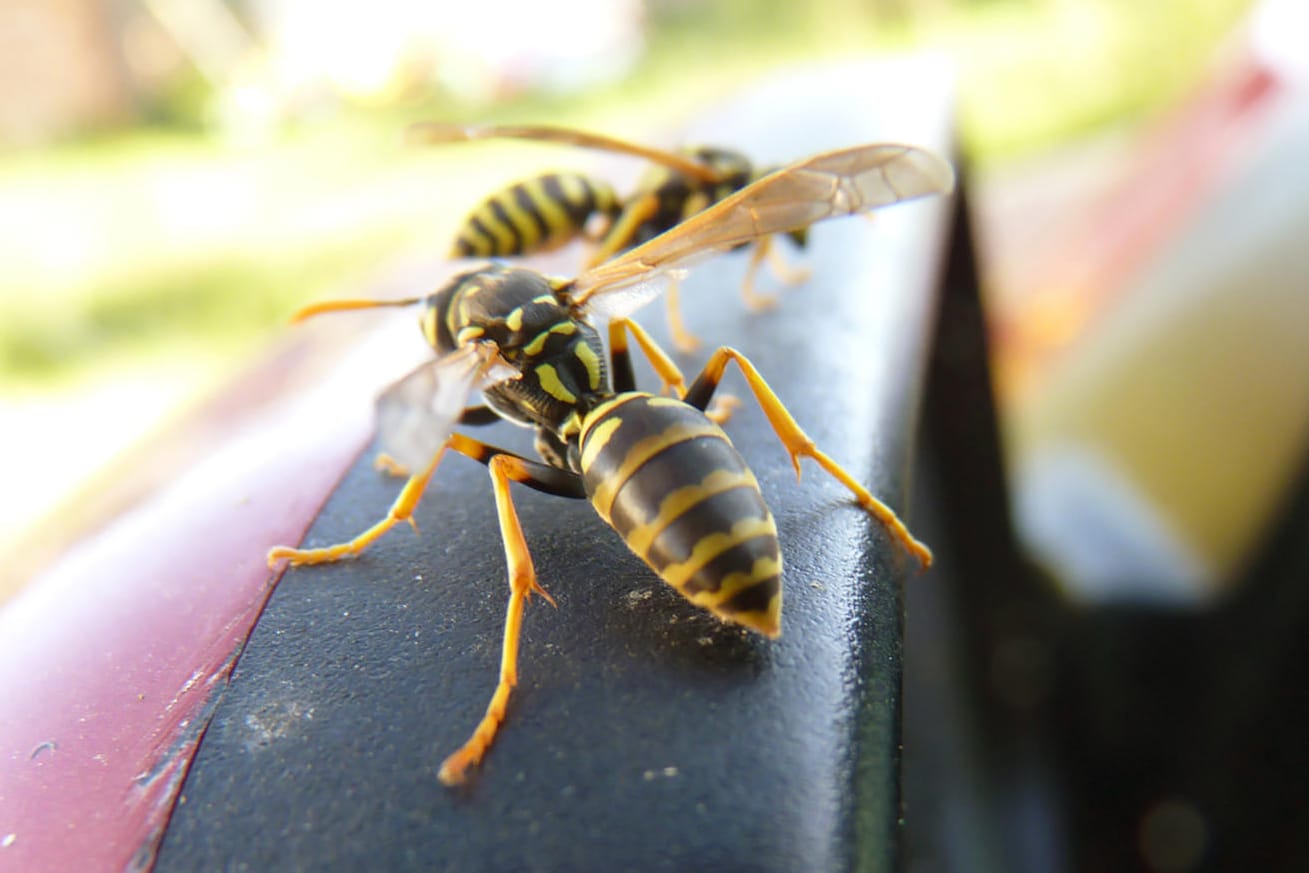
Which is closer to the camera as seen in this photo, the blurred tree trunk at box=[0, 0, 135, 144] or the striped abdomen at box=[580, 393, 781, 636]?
the striped abdomen at box=[580, 393, 781, 636]

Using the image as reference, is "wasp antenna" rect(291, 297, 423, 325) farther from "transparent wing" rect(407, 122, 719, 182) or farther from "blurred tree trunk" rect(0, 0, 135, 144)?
"blurred tree trunk" rect(0, 0, 135, 144)

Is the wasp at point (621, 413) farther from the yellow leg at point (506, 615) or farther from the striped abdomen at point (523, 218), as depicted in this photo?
the striped abdomen at point (523, 218)

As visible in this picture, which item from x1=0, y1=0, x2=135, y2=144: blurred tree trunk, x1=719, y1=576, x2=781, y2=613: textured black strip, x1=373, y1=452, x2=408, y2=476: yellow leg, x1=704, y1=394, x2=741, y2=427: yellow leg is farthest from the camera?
x1=0, y1=0, x2=135, y2=144: blurred tree trunk

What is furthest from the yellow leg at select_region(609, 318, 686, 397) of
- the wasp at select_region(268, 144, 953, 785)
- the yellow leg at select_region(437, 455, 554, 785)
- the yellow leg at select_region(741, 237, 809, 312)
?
the yellow leg at select_region(437, 455, 554, 785)

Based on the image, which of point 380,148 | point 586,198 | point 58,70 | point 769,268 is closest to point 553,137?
point 586,198

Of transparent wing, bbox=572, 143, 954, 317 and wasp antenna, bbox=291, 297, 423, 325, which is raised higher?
transparent wing, bbox=572, 143, 954, 317

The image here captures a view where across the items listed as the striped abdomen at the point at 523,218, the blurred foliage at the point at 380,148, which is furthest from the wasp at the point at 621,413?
the blurred foliage at the point at 380,148
